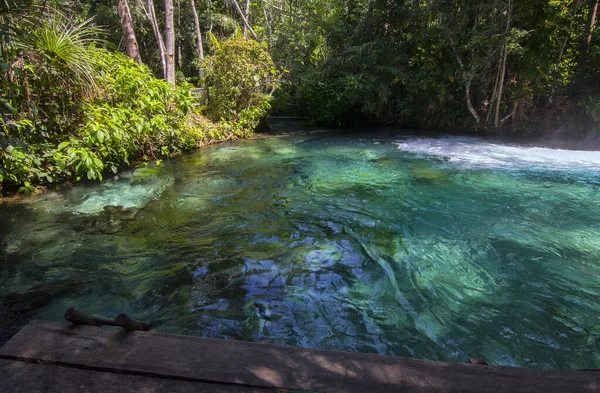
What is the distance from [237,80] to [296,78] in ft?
19.3

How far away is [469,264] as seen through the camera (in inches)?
160

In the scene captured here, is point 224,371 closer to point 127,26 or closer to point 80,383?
point 80,383

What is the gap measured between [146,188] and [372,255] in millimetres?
4612

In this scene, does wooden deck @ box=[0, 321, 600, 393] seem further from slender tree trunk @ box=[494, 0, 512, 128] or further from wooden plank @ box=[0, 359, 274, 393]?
slender tree trunk @ box=[494, 0, 512, 128]

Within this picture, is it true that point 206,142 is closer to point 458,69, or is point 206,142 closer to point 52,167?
point 52,167

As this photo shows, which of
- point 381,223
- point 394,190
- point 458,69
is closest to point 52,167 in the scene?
point 381,223

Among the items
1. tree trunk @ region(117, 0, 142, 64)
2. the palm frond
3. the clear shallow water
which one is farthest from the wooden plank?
tree trunk @ region(117, 0, 142, 64)

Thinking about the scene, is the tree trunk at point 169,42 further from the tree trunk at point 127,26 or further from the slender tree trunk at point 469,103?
the slender tree trunk at point 469,103

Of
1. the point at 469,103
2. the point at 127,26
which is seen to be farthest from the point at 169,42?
the point at 469,103

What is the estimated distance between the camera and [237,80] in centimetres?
1210

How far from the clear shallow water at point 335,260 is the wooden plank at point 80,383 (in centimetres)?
121

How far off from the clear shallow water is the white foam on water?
932 mm

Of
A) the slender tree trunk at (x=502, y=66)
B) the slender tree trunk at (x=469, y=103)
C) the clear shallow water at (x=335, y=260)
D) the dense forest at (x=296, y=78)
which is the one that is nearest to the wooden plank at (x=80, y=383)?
the clear shallow water at (x=335, y=260)

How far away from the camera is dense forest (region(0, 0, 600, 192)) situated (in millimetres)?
5875
